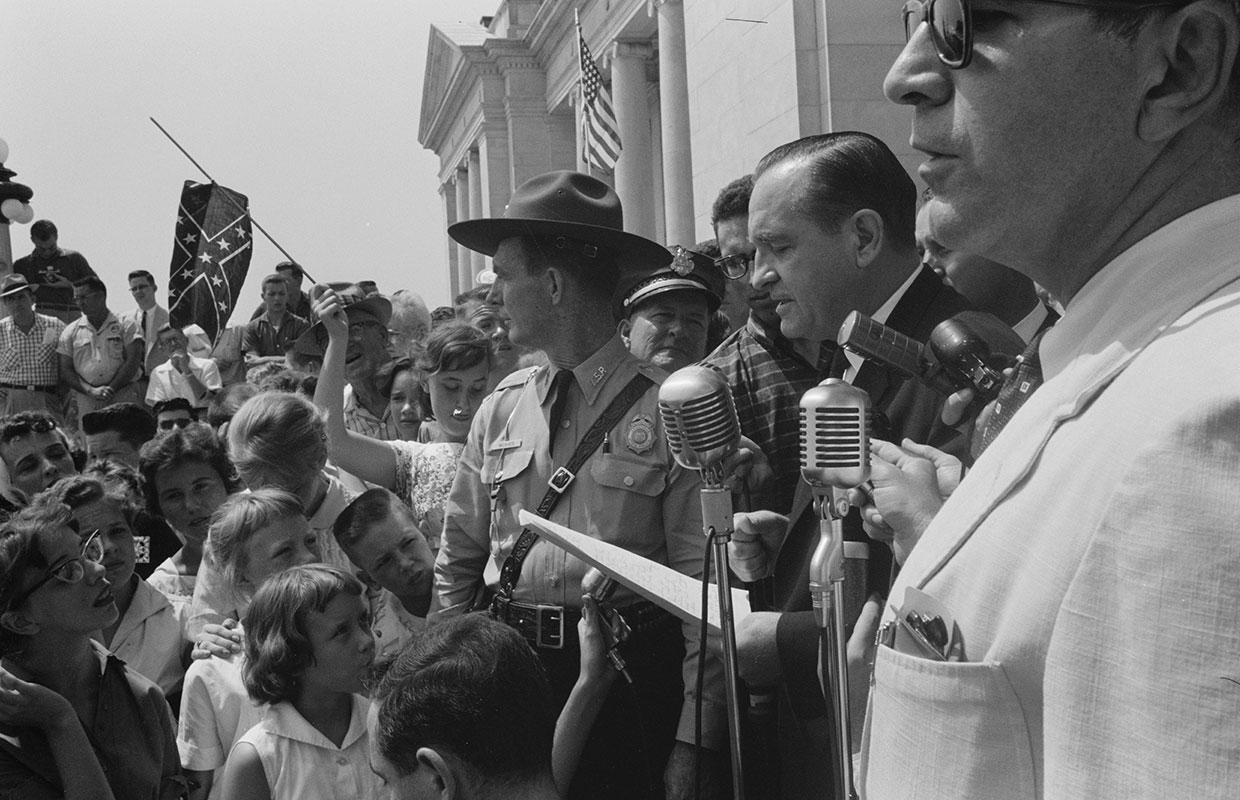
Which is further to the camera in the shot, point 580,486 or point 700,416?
point 580,486

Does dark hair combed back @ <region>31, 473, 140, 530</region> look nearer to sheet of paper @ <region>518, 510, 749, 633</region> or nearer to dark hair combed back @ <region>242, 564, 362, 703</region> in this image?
dark hair combed back @ <region>242, 564, 362, 703</region>

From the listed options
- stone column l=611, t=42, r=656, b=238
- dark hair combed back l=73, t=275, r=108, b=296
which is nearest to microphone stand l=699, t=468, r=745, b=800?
dark hair combed back l=73, t=275, r=108, b=296

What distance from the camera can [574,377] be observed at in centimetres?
379

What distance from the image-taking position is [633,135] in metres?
24.7

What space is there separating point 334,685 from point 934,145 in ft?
9.00

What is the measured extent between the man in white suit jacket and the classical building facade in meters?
11.7

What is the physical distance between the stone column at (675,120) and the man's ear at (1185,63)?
1825cm

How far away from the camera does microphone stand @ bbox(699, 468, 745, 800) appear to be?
6.66 ft

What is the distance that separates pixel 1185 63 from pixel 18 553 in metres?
3.38

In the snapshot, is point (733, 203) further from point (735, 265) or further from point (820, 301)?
point (820, 301)

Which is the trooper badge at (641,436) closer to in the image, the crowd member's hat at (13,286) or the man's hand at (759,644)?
the man's hand at (759,644)

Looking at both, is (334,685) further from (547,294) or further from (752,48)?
(752,48)

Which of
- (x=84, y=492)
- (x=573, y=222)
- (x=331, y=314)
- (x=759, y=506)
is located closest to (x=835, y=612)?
(x=759, y=506)

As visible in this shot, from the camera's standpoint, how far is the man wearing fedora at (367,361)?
6992 mm
